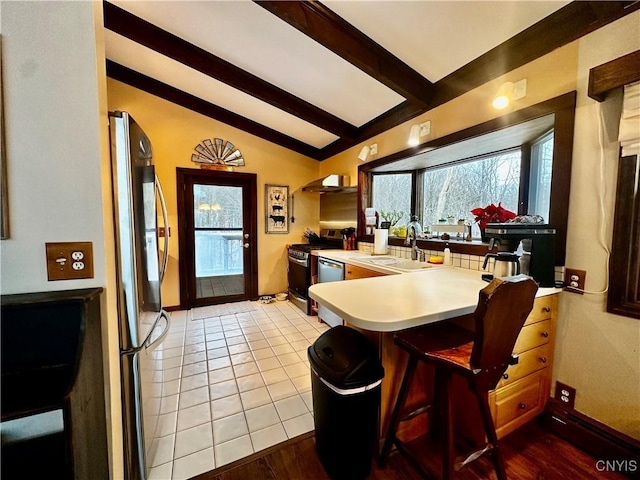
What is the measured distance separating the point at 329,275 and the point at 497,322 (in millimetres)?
2283

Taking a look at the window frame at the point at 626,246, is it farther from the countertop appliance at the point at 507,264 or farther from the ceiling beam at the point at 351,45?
the ceiling beam at the point at 351,45

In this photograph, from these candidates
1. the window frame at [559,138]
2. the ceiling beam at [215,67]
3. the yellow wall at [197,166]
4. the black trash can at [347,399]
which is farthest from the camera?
the yellow wall at [197,166]

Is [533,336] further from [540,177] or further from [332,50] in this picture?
[332,50]

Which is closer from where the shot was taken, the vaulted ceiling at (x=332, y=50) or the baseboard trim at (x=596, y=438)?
the baseboard trim at (x=596, y=438)

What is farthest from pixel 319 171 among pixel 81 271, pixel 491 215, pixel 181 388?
pixel 81 271

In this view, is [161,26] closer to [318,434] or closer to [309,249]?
[309,249]

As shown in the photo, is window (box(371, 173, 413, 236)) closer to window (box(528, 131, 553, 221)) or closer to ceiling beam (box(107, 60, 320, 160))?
window (box(528, 131, 553, 221))

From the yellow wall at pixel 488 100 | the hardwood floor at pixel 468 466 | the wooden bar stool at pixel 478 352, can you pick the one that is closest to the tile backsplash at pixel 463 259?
the wooden bar stool at pixel 478 352

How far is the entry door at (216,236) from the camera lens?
3.85 meters

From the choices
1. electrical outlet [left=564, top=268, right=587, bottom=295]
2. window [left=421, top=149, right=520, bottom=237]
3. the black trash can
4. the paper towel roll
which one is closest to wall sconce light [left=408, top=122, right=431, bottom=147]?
window [left=421, top=149, right=520, bottom=237]

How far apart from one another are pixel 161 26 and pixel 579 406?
14.6 feet

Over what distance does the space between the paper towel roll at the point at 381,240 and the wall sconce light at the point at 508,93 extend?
5.22 ft

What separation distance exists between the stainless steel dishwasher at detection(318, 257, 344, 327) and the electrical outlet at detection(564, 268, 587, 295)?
186 cm

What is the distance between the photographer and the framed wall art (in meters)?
4.35
